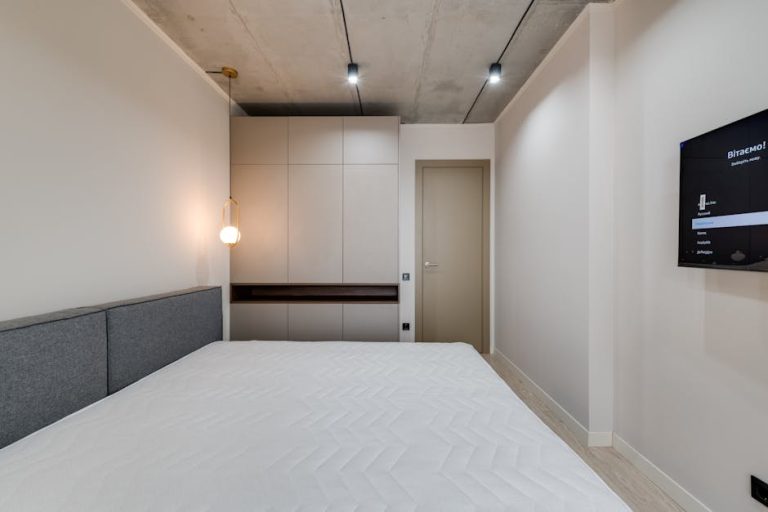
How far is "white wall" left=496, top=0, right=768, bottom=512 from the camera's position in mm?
1268

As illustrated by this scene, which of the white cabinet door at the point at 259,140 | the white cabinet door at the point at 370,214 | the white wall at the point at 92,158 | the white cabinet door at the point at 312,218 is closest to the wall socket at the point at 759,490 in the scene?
the white cabinet door at the point at 370,214

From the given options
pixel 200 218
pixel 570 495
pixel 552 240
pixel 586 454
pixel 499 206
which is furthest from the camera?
pixel 499 206

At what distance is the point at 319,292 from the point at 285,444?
8.01 ft

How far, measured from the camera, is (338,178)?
320 cm

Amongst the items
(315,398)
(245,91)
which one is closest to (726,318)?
(315,398)

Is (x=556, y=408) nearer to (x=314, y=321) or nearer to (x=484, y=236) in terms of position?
(x=484, y=236)

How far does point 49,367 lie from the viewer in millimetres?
1231

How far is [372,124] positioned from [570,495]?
311 centimetres

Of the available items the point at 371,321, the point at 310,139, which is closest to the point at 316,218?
the point at 310,139

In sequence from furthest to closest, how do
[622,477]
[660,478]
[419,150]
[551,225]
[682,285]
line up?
[419,150] → [551,225] → [622,477] → [660,478] → [682,285]

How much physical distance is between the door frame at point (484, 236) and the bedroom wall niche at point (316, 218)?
2.28 feet

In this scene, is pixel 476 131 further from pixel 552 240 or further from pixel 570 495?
pixel 570 495

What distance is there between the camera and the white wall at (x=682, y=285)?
1.24 meters

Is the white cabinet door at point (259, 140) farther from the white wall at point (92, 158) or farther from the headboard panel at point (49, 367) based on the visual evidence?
the headboard panel at point (49, 367)
